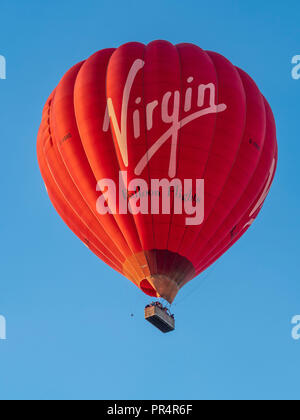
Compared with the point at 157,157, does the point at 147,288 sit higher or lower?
lower

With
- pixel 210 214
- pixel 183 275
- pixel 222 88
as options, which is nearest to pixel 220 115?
pixel 222 88

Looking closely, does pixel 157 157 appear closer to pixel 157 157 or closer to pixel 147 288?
pixel 157 157

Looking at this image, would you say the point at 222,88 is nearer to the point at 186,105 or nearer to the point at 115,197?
the point at 186,105

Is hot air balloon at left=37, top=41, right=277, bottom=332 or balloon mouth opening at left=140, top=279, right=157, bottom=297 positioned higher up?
hot air balloon at left=37, top=41, right=277, bottom=332

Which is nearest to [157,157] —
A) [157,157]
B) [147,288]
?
[157,157]

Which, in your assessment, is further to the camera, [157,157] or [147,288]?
[147,288]
